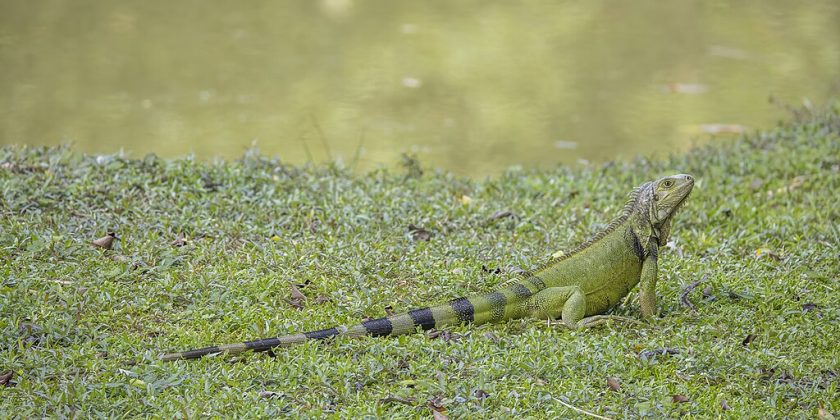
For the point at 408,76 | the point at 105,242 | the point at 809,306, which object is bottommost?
the point at 809,306

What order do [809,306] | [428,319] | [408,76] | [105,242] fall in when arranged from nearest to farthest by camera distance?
1. [428,319]
2. [809,306]
3. [105,242]
4. [408,76]

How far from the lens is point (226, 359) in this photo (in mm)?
4555

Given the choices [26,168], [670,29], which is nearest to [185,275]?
[26,168]

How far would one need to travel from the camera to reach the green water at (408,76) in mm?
9781

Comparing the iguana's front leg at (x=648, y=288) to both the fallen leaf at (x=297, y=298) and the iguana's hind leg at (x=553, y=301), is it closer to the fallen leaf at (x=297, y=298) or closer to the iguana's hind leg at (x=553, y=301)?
the iguana's hind leg at (x=553, y=301)

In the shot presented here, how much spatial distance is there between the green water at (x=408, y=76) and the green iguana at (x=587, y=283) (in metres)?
3.98

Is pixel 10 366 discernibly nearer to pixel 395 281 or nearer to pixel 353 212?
pixel 395 281

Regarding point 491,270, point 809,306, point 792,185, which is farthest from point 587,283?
point 792,185

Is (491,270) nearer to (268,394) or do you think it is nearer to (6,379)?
(268,394)

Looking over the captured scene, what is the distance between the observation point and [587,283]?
5.09 meters

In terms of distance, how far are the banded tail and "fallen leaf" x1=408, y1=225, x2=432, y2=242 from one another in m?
1.21

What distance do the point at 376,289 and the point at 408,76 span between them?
6323 millimetres

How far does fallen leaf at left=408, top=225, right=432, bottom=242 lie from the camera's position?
6.17 metres

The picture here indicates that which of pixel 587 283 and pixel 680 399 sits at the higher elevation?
pixel 587 283
